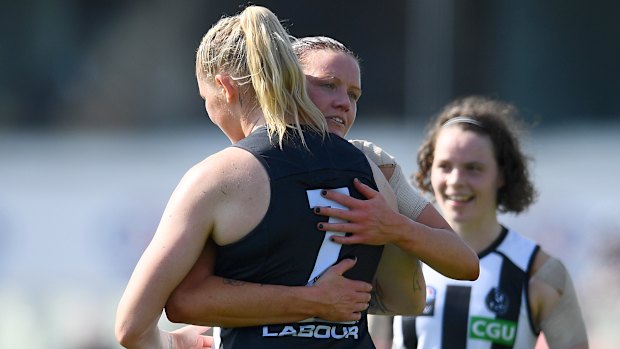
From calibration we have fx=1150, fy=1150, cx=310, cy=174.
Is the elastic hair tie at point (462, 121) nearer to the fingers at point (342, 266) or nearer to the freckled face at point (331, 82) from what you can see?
the freckled face at point (331, 82)

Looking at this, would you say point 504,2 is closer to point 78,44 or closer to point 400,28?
point 400,28

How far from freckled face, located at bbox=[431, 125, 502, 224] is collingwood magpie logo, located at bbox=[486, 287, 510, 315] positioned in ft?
0.98

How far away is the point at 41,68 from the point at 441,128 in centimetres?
711

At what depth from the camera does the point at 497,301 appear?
4.29 meters

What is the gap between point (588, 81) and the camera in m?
10.6

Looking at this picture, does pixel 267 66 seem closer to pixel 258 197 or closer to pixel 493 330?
pixel 258 197

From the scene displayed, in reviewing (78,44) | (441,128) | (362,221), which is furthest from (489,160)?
(78,44)

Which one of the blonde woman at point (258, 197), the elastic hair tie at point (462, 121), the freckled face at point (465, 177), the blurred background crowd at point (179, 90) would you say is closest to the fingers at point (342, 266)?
the blonde woman at point (258, 197)

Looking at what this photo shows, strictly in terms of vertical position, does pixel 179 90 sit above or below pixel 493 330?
above

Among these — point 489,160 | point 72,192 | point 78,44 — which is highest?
point 78,44

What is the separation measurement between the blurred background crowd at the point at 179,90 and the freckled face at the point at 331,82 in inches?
270

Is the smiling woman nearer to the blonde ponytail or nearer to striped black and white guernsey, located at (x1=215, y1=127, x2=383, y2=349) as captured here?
striped black and white guernsey, located at (x1=215, y1=127, x2=383, y2=349)

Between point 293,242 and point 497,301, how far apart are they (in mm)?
1725

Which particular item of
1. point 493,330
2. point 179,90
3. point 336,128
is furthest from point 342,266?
point 179,90
